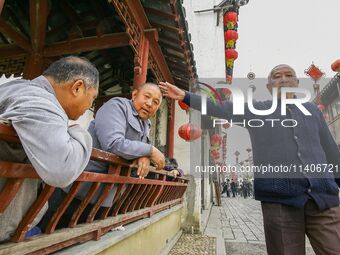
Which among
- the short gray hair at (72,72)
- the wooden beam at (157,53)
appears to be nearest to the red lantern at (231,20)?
the wooden beam at (157,53)

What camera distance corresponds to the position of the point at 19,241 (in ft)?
4.27

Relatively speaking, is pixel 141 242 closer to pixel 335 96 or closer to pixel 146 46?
pixel 146 46

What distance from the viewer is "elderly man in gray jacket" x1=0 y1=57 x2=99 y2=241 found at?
102 cm


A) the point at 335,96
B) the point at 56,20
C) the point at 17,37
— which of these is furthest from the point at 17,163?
the point at 335,96

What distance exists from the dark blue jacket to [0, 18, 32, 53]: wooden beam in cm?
429

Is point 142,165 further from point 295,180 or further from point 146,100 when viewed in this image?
point 295,180

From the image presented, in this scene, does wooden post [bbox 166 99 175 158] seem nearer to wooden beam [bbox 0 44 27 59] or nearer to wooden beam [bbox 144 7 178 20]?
wooden beam [bbox 144 7 178 20]

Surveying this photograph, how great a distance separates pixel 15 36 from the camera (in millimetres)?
5180

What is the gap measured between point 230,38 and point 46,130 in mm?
11571

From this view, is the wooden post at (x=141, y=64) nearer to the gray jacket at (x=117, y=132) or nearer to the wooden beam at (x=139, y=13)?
the wooden beam at (x=139, y=13)

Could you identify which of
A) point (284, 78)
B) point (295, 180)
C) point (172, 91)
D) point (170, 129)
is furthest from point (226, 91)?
point (295, 180)

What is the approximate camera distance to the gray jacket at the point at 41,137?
3.34 feet

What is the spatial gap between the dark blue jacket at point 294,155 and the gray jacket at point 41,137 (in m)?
1.49

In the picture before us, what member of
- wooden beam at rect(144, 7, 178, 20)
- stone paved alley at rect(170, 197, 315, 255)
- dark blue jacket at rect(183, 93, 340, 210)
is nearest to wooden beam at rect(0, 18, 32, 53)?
wooden beam at rect(144, 7, 178, 20)
